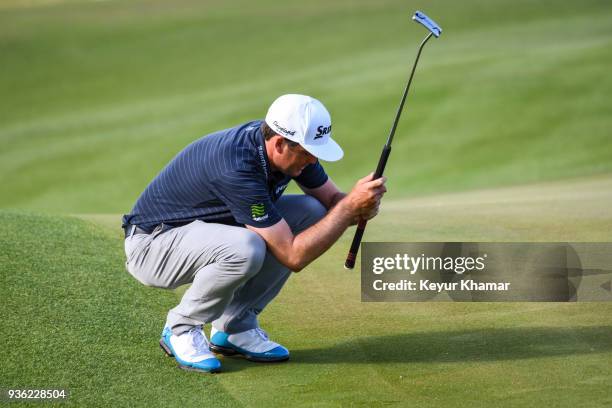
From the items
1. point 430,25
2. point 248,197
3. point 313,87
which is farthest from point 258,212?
point 313,87

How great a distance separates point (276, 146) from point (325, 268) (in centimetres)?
221

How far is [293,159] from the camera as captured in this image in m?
5.25

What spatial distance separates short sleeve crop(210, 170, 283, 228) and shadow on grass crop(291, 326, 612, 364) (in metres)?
0.86

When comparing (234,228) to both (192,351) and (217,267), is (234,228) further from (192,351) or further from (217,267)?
(192,351)

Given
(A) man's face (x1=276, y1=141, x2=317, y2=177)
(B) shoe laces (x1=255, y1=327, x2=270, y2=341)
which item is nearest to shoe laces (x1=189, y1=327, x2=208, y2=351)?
(B) shoe laces (x1=255, y1=327, x2=270, y2=341)

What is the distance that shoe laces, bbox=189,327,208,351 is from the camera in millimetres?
5292

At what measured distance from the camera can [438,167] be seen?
17781 millimetres

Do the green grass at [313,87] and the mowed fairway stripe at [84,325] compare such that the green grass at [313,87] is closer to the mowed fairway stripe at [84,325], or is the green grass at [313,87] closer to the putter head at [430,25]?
the mowed fairway stripe at [84,325]

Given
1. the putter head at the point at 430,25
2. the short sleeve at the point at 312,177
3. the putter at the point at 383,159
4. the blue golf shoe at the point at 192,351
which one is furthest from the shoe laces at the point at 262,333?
the putter head at the point at 430,25

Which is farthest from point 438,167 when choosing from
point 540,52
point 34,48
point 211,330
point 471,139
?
point 34,48

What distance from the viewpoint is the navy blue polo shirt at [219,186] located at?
5.14 m

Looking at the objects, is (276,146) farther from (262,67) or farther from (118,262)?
(262,67)

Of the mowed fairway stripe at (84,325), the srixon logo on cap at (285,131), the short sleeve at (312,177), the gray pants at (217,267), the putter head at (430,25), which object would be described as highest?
the putter head at (430,25)

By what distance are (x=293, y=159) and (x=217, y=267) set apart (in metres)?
0.71
